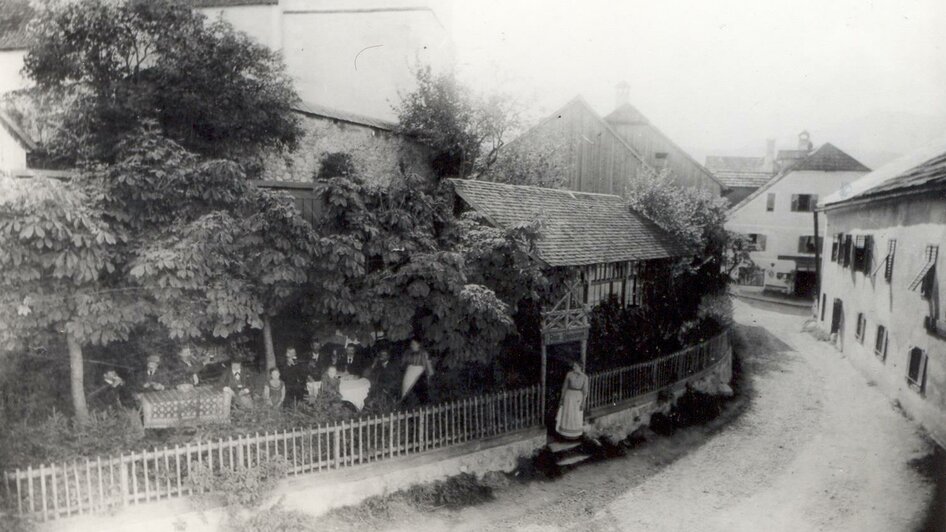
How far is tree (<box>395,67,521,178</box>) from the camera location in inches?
686

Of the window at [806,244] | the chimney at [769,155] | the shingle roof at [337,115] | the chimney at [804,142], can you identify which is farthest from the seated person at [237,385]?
the chimney at [769,155]

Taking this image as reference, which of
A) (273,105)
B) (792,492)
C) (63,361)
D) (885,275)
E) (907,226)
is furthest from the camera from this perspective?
(885,275)

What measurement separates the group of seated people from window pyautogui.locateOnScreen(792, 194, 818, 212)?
28.2 meters

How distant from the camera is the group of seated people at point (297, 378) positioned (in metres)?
9.13

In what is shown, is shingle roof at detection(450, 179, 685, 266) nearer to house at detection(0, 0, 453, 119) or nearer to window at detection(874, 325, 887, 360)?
house at detection(0, 0, 453, 119)

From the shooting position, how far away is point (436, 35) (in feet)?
60.7

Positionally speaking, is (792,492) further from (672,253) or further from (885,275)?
(672,253)

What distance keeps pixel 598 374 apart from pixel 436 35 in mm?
12537

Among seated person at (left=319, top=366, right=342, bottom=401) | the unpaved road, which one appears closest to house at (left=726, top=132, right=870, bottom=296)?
the unpaved road

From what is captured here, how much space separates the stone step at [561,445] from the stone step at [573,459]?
19cm

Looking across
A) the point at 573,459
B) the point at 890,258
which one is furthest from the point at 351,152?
the point at 890,258

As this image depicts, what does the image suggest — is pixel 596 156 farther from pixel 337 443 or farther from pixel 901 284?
pixel 337 443

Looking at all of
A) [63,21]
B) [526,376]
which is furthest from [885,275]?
[63,21]

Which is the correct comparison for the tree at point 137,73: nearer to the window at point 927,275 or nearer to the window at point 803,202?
the window at point 927,275
